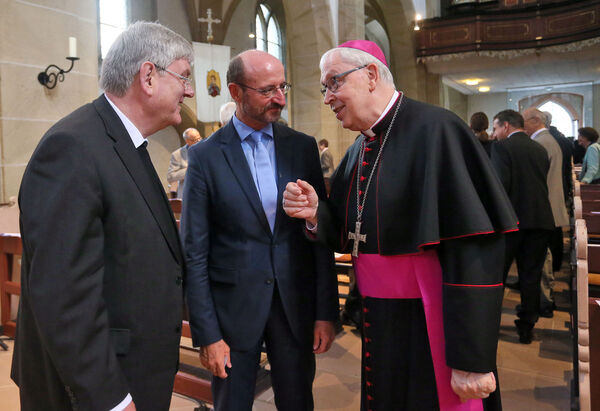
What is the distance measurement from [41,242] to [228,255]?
83 centimetres

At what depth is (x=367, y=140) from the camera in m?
1.91

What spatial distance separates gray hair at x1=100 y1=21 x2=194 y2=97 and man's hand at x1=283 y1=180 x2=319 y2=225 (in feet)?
1.91

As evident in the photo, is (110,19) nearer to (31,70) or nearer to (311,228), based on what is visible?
(31,70)

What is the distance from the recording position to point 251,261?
6.11 feet

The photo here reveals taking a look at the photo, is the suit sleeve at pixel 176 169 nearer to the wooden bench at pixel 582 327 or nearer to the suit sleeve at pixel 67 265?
the wooden bench at pixel 582 327

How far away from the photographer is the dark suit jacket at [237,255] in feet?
6.04

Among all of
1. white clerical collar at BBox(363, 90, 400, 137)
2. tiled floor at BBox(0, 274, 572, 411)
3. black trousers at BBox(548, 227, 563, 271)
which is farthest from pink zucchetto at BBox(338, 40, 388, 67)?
black trousers at BBox(548, 227, 563, 271)

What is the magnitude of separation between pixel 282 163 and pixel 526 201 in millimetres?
2995

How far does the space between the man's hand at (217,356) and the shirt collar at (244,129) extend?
82cm

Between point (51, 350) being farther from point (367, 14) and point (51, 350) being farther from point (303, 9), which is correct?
point (367, 14)

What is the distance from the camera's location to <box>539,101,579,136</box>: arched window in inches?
832

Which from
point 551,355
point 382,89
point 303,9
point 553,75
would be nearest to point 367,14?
point 553,75

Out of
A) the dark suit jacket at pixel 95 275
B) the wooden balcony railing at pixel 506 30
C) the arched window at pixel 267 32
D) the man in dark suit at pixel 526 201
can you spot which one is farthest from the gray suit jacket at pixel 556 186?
the arched window at pixel 267 32

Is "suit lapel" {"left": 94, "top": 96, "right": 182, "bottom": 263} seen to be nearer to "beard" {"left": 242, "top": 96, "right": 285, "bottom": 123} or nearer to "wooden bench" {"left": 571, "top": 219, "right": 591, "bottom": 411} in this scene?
"beard" {"left": 242, "top": 96, "right": 285, "bottom": 123}
